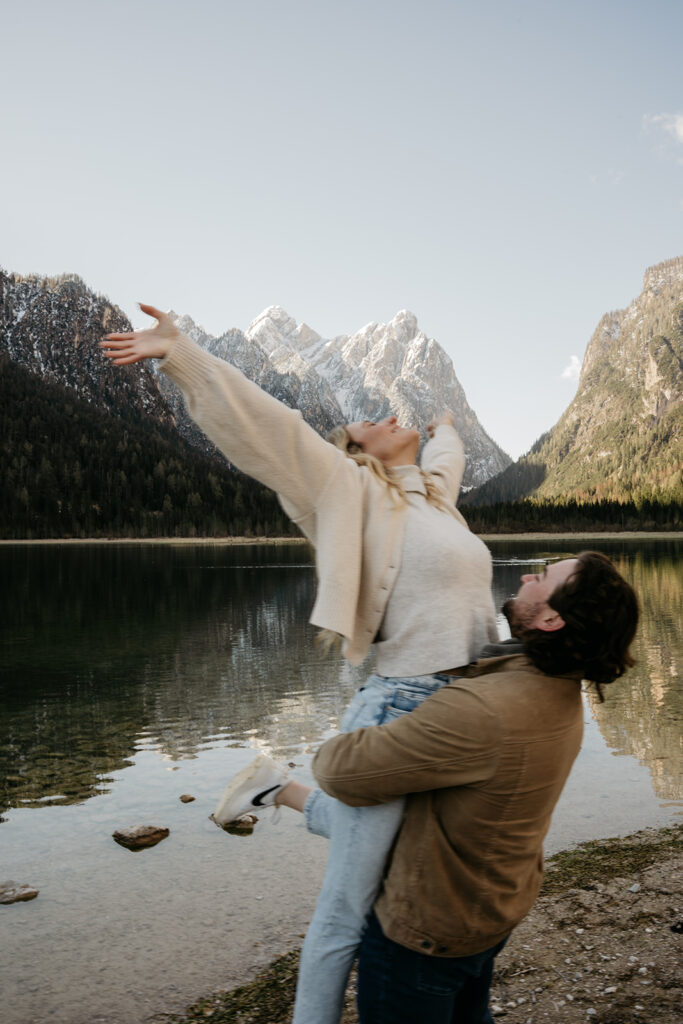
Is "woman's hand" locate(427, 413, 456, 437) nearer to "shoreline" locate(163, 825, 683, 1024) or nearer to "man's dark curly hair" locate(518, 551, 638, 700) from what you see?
"man's dark curly hair" locate(518, 551, 638, 700)

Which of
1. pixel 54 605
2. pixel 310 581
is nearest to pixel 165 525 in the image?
pixel 310 581

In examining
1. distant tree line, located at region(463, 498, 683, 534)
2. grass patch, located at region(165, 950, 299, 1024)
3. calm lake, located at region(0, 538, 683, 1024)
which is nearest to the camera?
grass patch, located at region(165, 950, 299, 1024)

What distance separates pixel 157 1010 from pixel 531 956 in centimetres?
242

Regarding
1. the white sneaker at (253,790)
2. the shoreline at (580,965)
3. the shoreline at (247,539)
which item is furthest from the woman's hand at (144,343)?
the shoreline at (247,539)

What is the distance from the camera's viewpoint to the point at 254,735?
12766mm

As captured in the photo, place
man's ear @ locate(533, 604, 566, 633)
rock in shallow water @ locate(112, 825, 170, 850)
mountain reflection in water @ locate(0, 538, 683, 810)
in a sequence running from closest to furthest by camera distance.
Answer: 1. man's ear @ locate(533, 604, 566, 633)
2. rock in shallow water @ locate(112, 825, 170, 850)
3. mountain reflection in water @ locate(0, 538, 683, 810)

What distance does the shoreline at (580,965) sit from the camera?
436cm

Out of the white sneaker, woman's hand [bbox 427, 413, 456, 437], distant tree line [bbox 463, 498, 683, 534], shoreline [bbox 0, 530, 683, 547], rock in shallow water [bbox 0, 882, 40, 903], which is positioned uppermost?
woman's hand [bbox 427, 413, 456, 437]

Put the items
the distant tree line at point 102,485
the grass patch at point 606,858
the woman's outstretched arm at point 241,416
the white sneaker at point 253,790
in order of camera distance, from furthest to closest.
→ the distant tree line at point 102,485 → the grass patch at point 606,858 → the white sneaker at point 253,790 → the woman's outstretched arm at point 241,416

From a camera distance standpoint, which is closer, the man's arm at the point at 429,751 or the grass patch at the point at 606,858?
the man's arm at the point at 429,751

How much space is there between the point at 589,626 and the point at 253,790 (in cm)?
151

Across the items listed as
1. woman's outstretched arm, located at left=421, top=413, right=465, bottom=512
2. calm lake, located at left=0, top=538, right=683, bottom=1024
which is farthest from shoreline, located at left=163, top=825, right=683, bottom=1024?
woman's outstretched arm, located at left=421, top=413, right=465, bottom=512

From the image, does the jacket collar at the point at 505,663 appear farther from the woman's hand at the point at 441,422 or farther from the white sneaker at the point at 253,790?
the woman's hand at the point at 441,422

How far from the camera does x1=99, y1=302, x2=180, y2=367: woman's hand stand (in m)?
2.87
